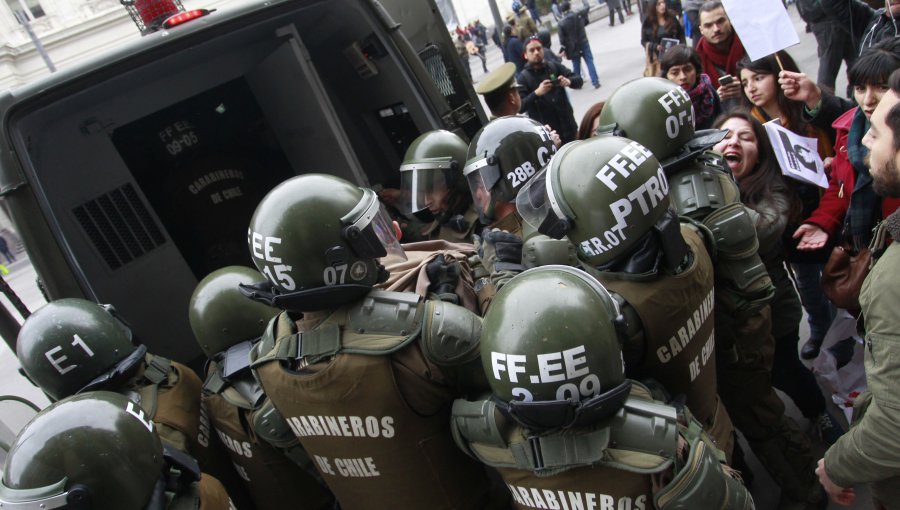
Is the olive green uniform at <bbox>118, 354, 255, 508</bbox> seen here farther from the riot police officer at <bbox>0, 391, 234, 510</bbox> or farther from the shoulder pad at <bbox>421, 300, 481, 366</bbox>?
the shoulder pad at <bbox>421, 300, 481, 366</bbox>

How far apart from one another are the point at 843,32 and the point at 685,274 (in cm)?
417

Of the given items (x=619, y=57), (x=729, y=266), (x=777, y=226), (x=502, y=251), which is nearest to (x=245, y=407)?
(x=502, y=251)

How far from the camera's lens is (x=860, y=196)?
2365 millimetres

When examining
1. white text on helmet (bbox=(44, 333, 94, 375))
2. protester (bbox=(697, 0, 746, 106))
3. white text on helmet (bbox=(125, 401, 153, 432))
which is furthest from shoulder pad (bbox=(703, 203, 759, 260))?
white text on helmet (bbox=(44, 333, 94, 375))

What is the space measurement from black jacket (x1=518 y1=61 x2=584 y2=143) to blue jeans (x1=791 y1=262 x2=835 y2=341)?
2.95 meters

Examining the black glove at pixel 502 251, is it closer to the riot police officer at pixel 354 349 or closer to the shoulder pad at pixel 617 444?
the riot police officer at pixel 354 349

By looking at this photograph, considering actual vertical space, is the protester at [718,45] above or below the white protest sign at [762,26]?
below

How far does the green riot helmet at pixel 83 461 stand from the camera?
1.43 meters

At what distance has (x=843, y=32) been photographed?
4.66 metres

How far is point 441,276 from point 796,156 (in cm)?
166

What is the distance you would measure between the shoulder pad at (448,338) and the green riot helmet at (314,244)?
26 cm

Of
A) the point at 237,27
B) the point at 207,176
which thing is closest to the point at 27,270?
the point at 207,176

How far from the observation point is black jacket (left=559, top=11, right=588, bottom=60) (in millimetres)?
10258

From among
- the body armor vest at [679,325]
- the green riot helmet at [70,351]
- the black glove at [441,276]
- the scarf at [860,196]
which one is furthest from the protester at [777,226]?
the green riot helmet at [70,351]
